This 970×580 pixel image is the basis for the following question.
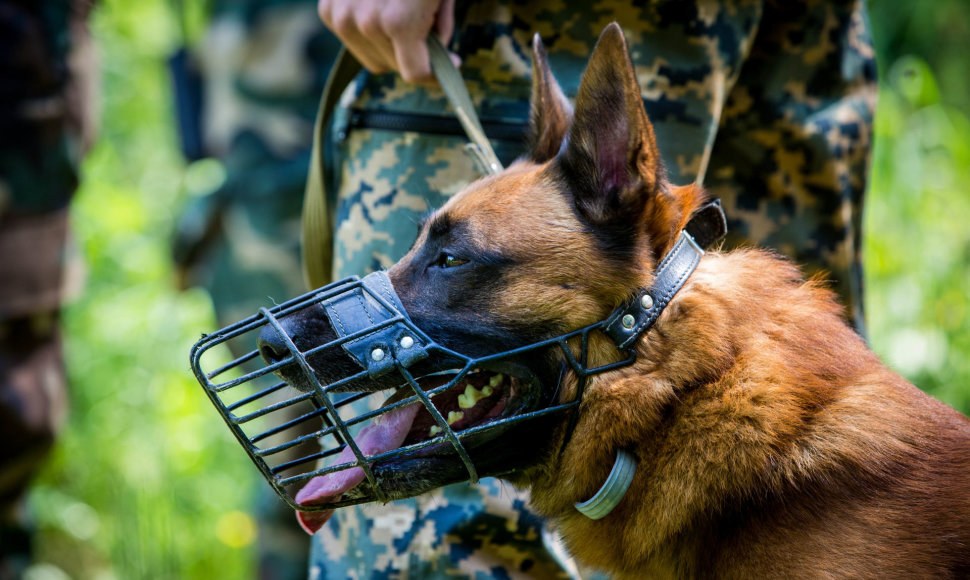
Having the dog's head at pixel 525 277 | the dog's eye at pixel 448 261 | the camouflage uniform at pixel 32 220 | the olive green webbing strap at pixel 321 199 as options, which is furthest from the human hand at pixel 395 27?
the camouflage uniform at pixel 32 220

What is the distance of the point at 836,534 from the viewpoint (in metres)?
1.71

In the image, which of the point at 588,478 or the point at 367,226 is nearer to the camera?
the point at 588,478

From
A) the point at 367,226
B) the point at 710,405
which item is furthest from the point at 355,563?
the point at 710,405

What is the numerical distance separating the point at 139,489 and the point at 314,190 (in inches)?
103

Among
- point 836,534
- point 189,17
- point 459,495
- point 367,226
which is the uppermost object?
point 189,17

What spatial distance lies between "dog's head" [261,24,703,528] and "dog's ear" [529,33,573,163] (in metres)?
0.23

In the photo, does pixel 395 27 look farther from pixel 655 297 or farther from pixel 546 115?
pixel 655 297

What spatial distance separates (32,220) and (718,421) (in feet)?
11.6

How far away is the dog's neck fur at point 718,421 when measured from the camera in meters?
1.80

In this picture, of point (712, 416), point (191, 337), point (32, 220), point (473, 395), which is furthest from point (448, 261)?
point (191, 337)

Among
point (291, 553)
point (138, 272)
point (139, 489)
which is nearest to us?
point (291, 553)

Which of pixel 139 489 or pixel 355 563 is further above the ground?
pixel 355 563

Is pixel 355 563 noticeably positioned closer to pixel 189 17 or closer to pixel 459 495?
pixel 459 495

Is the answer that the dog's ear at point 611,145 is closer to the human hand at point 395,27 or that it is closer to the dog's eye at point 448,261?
the dog's eye at point 448,261
